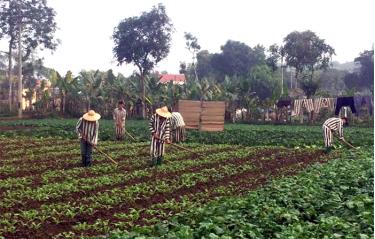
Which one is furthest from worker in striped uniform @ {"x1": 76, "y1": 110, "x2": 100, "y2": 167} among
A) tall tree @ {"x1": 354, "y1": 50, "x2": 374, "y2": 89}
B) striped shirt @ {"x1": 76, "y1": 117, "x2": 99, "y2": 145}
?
tall tree @ {"x1": 354, "y1": 50, "x2": 374, "y2": 89}

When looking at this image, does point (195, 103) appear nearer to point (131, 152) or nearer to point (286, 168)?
point (131, 152)

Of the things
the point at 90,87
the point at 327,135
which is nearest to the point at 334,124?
the point at 327,135

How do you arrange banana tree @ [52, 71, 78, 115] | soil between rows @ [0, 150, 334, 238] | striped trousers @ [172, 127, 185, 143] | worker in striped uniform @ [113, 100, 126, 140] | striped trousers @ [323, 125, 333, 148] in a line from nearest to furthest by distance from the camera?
soil between rows @ [0, 150, 334, 238] → striped trousers @ [323, 125, 333, 148] → worker in striped uniform @ [113, 100, 126, 140] → striped trousers @ [172, 127, 185, 143] → banana tree @ [52, 71, 78, 115]

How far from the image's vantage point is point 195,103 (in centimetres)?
2612

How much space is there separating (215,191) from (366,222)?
13.0 feet

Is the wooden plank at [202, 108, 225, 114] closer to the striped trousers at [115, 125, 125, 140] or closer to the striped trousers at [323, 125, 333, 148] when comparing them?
the striped trousers at [115, 125, 125, 140]

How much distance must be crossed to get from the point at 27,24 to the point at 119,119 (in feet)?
80.8

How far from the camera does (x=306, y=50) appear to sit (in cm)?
4094

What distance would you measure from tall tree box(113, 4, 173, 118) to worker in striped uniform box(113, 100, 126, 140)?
69.0 feet

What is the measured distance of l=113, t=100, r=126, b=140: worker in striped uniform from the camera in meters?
19.9

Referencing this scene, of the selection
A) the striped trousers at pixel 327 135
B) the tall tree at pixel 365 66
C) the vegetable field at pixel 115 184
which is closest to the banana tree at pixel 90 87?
the vegetable field at pixel 115 184

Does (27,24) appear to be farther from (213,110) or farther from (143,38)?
(213,110)

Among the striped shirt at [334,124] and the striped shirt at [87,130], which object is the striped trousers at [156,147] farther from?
the striped shirt at [334,124]

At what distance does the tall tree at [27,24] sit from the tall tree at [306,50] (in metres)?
19.5
